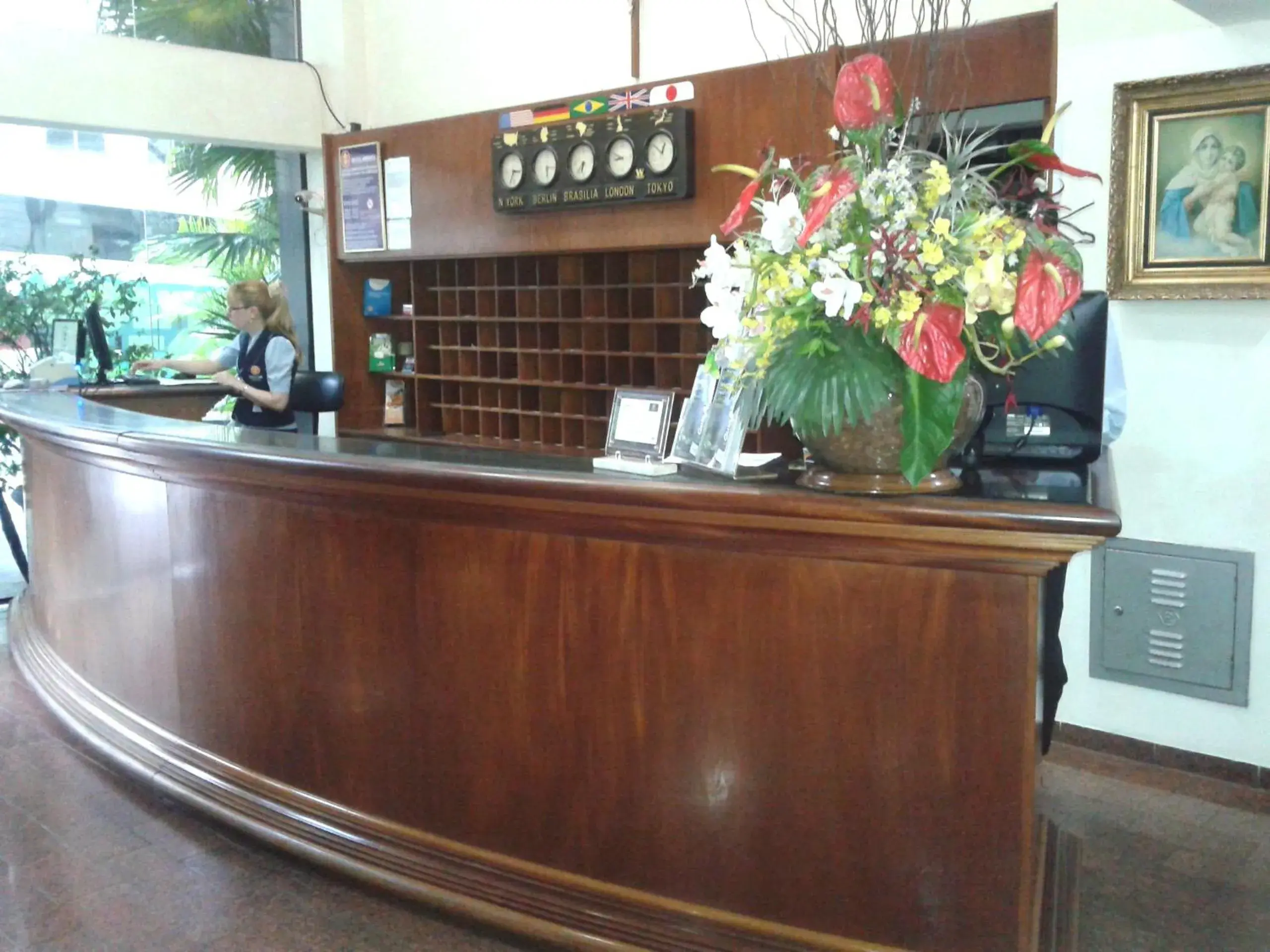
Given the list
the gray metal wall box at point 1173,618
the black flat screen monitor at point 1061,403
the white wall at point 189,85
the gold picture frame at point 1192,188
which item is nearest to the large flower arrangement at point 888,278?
the black flat screen monitor at point 1061,403

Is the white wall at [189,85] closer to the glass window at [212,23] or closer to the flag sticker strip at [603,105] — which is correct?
the glass window at [212,23]

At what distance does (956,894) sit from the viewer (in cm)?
188

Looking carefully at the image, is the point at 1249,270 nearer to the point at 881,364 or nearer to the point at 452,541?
the point at 881,364

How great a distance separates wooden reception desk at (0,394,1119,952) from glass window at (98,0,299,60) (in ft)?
12.5

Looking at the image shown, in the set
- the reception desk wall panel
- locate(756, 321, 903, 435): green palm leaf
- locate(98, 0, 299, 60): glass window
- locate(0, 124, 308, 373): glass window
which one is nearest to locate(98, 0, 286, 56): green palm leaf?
locate(98, 0, 299, 60): glass window

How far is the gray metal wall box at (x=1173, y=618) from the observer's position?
335cm

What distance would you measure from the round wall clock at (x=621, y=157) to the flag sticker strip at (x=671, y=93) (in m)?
0.19

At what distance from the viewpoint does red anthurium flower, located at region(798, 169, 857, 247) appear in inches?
66.6

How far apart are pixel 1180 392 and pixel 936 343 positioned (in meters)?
2.06

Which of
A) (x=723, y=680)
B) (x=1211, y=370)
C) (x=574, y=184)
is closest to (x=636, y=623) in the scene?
(x=723, y=680)

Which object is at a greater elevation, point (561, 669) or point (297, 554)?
point (297, 554)

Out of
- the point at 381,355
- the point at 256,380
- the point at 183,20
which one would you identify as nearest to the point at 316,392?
the point at 256,380

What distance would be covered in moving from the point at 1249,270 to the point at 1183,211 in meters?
0.26

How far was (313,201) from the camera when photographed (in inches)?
250
